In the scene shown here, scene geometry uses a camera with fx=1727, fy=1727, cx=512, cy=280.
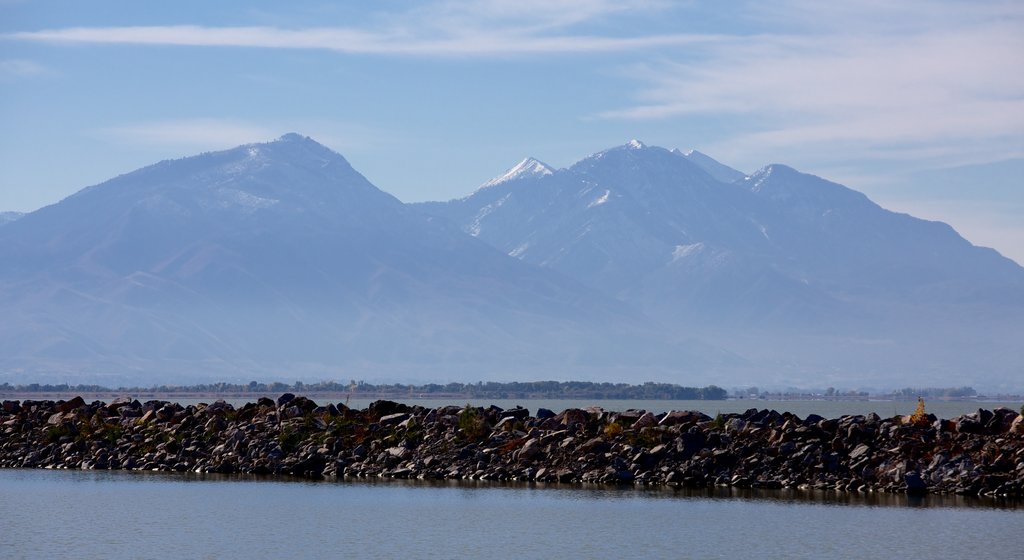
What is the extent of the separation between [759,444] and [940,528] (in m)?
13.7

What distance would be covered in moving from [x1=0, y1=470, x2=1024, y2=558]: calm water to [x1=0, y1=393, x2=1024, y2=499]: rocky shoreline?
1999 millimetres

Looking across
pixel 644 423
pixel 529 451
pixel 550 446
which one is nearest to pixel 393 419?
pixel 529 451

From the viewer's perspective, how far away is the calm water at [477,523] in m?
48.8

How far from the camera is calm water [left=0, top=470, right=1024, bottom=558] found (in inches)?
1919

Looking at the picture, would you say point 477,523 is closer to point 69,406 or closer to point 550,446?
point 550,446

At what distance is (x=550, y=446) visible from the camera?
68.8 m

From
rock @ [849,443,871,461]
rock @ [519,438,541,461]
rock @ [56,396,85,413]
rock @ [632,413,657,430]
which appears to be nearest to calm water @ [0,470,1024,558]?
rock @ [519,438,541,461]

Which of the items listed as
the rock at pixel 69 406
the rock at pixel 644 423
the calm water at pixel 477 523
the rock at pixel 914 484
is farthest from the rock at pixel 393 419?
the rock at pixel 914 484

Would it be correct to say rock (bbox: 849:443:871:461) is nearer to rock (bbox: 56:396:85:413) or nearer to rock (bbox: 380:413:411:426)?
rock (bbox: 380:413:411:426)

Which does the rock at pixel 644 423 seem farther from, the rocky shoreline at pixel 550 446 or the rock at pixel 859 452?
the rock at pixel 859 452

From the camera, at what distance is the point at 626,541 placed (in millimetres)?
50500

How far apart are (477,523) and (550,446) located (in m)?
14.6

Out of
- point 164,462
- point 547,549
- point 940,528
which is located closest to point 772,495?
point 940,528

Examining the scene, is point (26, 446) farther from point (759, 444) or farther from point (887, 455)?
point (887, 455)
